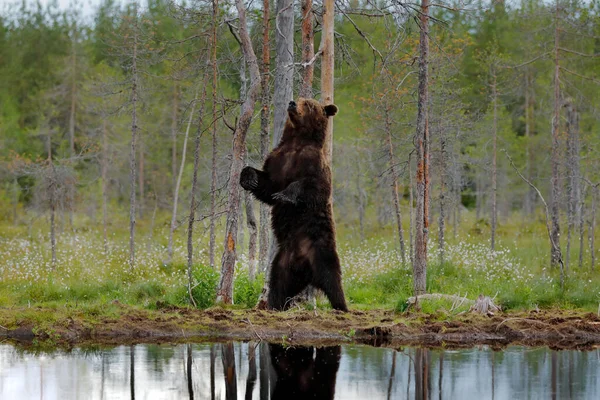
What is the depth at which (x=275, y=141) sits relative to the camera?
12633 mm

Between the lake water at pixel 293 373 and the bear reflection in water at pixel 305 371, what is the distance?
10 mm

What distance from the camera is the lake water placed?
7.24m

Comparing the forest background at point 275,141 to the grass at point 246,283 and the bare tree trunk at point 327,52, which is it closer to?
the grass at point 246,283

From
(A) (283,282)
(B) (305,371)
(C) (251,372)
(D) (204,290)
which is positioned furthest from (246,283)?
(B) (305,371)

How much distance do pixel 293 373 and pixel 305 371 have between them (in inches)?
5.9

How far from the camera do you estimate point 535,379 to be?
7.86 metres

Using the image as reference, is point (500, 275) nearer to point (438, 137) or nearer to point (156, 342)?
point (438, 137)

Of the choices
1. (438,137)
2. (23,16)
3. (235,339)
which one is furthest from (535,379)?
(23,16)

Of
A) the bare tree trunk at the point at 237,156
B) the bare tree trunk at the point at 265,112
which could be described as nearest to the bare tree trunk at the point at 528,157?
the bare tree trunk at the point at 265,112

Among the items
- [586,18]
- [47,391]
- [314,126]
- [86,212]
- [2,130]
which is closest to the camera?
[47,391]

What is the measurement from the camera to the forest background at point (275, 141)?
45.3ft

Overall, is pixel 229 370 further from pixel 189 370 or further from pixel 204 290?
pixel 204 290

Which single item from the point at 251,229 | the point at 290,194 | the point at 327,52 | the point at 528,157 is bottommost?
the point at 251,229

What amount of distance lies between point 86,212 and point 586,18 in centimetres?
3237
